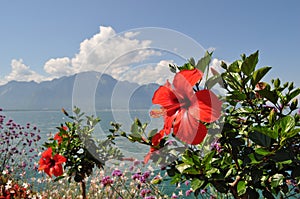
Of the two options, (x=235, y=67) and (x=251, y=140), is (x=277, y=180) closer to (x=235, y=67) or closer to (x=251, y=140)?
(x=251, y=140)

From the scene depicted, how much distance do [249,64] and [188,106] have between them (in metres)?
0.21

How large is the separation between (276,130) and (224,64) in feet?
0.77

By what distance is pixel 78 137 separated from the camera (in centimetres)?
183

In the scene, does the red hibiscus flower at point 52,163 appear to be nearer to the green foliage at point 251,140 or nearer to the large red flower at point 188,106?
the green foliage at point 251,140

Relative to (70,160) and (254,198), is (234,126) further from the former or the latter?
(70,160)

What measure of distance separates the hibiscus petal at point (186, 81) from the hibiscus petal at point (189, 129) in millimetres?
62

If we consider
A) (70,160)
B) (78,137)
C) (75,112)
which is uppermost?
(75,112)

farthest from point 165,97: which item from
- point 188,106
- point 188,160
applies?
point 188,160

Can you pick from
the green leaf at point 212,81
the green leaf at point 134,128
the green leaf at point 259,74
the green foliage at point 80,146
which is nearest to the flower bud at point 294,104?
the green leaf at point 259,74

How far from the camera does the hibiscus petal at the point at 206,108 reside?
2.39 ft

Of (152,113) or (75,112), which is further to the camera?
(75,112)

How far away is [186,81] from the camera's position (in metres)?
0.75

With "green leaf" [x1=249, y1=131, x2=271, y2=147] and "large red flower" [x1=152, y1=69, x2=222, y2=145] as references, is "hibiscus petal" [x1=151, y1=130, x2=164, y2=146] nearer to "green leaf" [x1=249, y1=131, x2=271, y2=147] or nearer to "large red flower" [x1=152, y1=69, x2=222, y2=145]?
"large red flower" [x1=152, y1=69, x2=222, y2=145]

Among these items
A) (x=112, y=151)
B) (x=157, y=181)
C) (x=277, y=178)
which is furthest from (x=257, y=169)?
(x=112, y=151)
